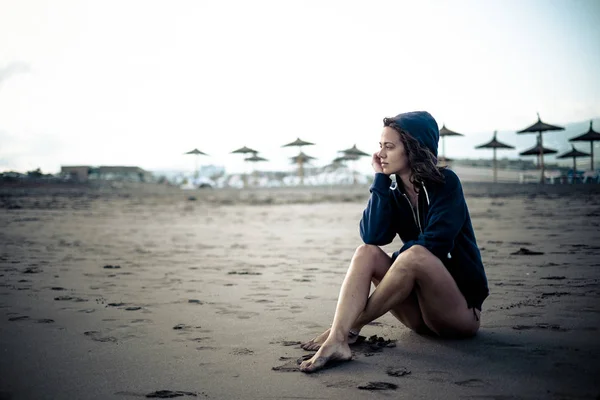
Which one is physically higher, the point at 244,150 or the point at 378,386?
the point at 244,150

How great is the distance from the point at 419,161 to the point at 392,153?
5.7 inches

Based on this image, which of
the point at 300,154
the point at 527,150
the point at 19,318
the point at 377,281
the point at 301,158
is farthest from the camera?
the point at 301,158

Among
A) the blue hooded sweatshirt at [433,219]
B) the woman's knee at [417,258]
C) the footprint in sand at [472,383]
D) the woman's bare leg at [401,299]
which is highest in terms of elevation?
the blue hooded sweatshirt at [433,219]

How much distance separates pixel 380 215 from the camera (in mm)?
2436

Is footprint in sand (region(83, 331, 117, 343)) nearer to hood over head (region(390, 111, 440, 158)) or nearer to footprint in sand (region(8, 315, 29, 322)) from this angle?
footprint in sand (region(8, 315, 29, 322))

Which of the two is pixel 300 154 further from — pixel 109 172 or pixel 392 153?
pixel 392 153

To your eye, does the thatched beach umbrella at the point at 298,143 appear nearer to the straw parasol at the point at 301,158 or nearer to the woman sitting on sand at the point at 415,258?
the straw parasol at the point at 301,158

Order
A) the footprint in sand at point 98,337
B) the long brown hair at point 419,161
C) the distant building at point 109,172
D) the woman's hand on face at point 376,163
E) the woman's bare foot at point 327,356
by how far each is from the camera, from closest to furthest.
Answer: the woman's bare foot at point 327,356
the long brown hair at point 419,161
the woman's hand on face at point 376,163
the footprint in sand at point 98,337
the distant building at point 109,172

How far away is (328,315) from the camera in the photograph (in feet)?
10.0

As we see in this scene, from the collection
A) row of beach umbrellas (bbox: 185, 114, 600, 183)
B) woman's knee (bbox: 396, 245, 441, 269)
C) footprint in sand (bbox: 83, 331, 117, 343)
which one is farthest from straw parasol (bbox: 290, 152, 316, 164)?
woman's knee (bbox: 396, 245, 441, 269)

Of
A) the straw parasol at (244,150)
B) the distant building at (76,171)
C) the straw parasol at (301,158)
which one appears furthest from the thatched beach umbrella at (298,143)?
the distant building at (76,171)

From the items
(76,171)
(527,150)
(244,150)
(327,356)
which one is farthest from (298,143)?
(327,356)

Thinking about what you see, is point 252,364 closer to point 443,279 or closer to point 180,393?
point 180,393

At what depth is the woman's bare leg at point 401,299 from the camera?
2158 millimetres
